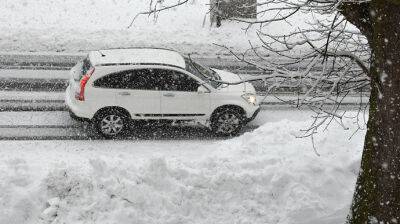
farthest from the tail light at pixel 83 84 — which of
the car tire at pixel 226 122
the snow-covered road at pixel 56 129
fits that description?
the car tire at pixel 226 122

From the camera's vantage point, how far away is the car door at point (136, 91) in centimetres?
1274

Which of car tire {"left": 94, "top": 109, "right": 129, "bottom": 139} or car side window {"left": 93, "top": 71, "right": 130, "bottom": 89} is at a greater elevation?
car side window {"left": 93, "top": 71, "right": 130, "bottom": 89}

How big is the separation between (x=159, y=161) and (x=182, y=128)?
14.1ft

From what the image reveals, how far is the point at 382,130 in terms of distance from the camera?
264 inches

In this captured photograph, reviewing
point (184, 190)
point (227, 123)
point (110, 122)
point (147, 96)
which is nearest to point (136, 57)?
point (147, 96)

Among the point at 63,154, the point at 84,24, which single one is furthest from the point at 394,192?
the point at 84,24

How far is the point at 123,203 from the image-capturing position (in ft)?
28.8

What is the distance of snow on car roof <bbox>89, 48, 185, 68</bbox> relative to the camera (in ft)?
42.5

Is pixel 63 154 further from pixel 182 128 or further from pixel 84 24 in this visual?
pixel 84 24

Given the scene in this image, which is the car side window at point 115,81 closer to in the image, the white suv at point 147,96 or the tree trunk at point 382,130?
the white suv at point 147,96

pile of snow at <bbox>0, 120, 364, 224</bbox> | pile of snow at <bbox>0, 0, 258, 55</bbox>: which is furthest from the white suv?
pile of snow at <bbox>0, 0, 258, 55</bbox>

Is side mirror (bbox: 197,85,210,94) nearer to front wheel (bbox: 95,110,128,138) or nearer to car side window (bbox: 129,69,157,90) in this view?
car side window (bbox: 129,69,157,90)

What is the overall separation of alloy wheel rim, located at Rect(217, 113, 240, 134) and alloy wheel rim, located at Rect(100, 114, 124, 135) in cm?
222

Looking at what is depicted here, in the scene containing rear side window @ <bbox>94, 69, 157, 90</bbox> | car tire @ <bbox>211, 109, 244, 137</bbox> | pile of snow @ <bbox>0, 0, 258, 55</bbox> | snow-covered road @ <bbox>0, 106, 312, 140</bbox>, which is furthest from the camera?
pile of snow @ <bbox>0, 0, 258, 55</bbox>
